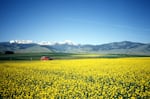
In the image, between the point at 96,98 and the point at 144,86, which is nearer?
the point at 96,98

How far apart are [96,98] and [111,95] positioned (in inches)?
41.3

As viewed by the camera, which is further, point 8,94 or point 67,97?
point 8,94

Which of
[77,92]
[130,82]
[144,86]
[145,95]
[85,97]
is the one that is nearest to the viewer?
[145,95]

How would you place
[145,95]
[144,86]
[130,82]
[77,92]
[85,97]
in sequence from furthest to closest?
1. [130,82]
2. [144,86]
3. [77,92]
4. [85,97]
5. [145,95]

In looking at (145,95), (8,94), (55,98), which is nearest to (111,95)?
(145,95)

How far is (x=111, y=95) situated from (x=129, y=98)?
999 millimetres

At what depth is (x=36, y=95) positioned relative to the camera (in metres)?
11.6

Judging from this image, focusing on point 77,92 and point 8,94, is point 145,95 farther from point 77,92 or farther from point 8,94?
point 8,94

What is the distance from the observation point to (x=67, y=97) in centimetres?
1104

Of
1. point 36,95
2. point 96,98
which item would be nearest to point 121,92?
point 96,98

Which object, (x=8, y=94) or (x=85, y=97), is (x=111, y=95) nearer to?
(x=85, y=97)

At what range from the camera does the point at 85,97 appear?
10938 millimetres

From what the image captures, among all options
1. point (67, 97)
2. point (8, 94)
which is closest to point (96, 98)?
point (67, 97)

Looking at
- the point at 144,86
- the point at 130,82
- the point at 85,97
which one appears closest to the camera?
the point at 85,97
